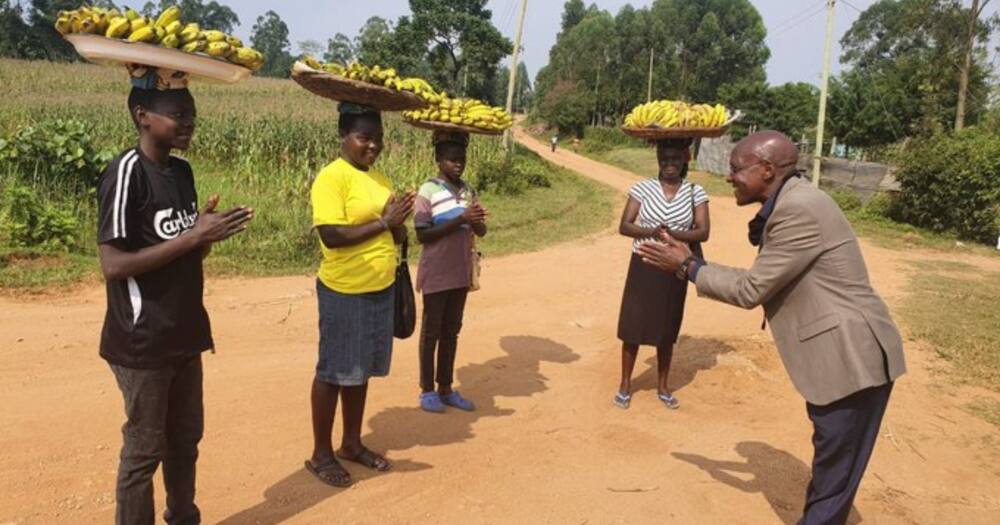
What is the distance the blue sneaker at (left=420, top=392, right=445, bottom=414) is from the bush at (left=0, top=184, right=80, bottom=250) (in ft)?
18.8

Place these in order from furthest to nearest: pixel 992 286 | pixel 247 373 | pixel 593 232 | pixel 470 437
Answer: pixel 593 232 → pixel 992 286 → pixel 247 373 → pixel 470 437

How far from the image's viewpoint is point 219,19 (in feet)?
329

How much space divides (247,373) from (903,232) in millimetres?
15069

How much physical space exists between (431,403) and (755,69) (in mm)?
57907

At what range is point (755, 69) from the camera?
182 feet

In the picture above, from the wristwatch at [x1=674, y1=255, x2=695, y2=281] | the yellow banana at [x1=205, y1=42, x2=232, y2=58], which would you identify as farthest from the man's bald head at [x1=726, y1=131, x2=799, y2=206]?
the yellow banana at [x1=205, y1=42, x2=232, y2=58]

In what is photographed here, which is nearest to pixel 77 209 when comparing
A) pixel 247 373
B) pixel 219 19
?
pixel 247 373

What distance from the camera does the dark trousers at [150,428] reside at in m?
2.52

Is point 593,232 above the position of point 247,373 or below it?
above

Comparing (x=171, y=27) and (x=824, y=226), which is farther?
(x=824, y=226)

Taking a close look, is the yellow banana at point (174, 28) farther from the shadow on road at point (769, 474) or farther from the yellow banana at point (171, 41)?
the shadow on road at point (769, 474)

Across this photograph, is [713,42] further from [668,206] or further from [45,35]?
[45,35]

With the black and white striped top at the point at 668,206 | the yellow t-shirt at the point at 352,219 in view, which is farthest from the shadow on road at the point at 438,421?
the black and white striped top at the point at 668,206

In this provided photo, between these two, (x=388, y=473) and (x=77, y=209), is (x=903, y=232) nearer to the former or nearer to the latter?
(x=388, y=473)
